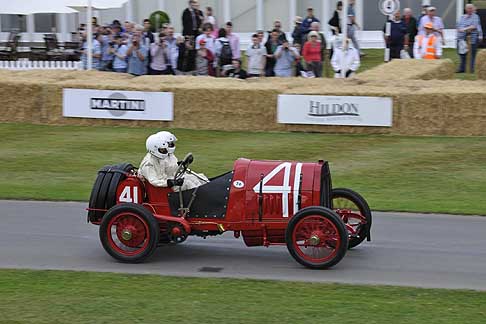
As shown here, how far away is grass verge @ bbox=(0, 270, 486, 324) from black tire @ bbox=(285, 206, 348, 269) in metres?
0.52

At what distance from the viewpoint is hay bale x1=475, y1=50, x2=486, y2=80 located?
22487 millimetres

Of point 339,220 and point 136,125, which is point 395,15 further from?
point 339,220

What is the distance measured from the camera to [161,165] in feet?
31.6

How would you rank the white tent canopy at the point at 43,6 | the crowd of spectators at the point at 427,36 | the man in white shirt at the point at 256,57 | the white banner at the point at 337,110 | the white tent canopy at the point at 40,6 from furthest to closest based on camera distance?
the white tent canopy at the point at 40,6
the white tent canopy at the point at 43,6
the crowd of spectators at the point at 427,36
the man in white shirt at the point at 256,57
the white banner at the point at 337,110

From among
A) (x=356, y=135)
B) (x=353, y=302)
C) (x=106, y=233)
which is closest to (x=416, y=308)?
→ (x=353, y=302)

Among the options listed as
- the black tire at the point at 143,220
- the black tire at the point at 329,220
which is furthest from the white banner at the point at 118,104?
the black tire at the point at 329,220

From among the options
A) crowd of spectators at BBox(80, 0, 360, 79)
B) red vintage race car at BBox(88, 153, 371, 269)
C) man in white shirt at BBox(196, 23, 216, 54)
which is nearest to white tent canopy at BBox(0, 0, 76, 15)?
crowd of spectators at BBox(80, 0, 360, 79)

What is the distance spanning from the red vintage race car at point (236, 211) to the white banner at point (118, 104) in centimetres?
864

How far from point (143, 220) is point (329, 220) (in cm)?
180

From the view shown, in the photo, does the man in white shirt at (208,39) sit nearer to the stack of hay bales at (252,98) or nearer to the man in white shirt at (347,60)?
the stack of hay bales at (252,98)

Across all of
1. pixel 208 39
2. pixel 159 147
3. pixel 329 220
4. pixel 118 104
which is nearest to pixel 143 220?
pixel 159 147

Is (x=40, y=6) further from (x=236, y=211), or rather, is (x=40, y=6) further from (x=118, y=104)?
(x=236, y=211)

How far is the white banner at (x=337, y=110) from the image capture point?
56.7ft

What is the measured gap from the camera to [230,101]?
714 inches
